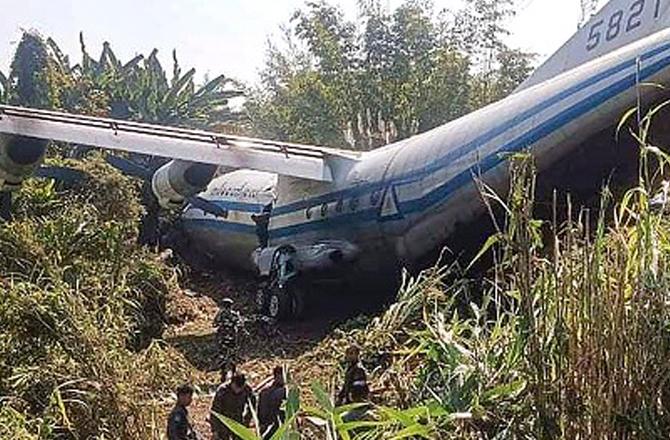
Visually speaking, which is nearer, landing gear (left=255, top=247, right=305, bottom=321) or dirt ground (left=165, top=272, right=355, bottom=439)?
dirt ground (left=165, top=272, right=355, bottom=439)

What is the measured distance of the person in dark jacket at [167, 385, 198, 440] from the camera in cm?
541

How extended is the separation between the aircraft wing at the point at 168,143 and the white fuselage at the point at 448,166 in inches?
19.7

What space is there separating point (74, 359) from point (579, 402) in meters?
4.25

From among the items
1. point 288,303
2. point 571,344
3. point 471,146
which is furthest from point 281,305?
point 571,344

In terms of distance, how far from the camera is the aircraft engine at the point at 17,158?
11156mm

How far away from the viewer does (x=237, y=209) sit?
1540 cm

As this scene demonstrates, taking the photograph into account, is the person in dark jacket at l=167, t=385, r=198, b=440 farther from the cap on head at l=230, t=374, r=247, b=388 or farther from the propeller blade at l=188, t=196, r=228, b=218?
the propeller blade at l=188, t=196, r=228, b=218

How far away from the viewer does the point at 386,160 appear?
11.1 meters

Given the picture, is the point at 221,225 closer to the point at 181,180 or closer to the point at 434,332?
the point at 181,180

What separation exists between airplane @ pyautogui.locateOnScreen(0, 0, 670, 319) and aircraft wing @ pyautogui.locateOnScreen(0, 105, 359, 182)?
0.06ft

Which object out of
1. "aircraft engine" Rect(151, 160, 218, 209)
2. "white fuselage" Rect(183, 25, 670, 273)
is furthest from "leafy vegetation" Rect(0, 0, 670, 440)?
"white fuselage" Rect(183, 25, 670, 273)

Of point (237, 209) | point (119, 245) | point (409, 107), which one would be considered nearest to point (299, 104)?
point (409, 107)

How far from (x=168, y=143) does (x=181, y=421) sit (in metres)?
6.77

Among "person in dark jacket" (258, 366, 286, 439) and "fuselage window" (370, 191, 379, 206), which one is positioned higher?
"fuselage window" (370, 191, 379, 206)
